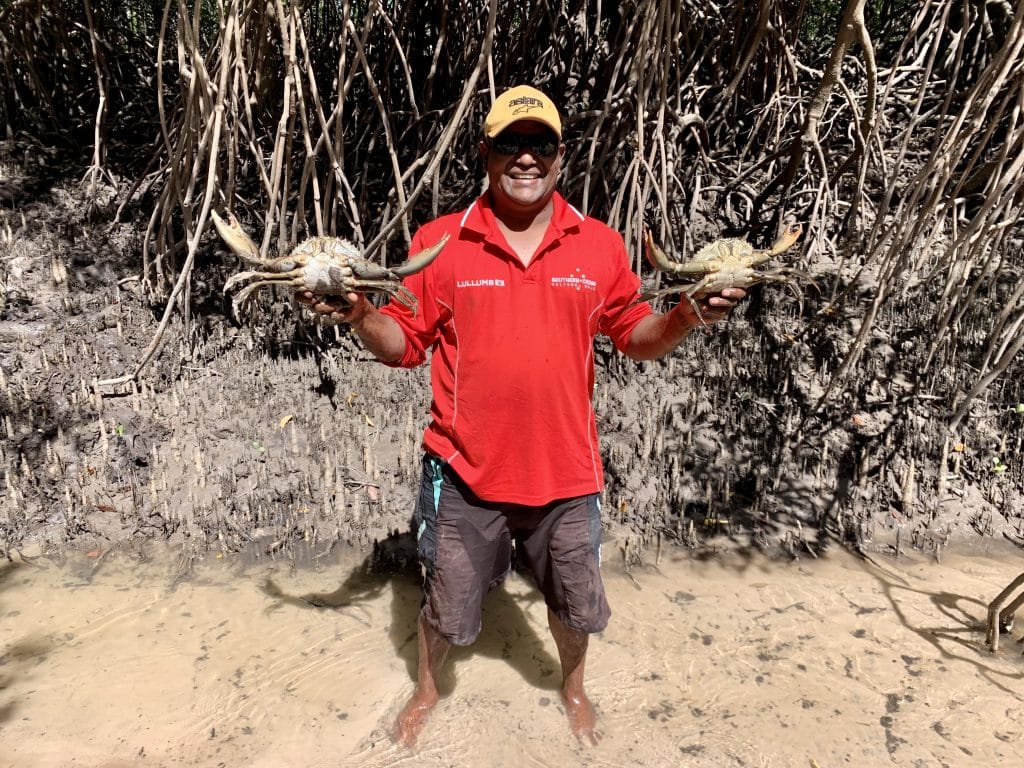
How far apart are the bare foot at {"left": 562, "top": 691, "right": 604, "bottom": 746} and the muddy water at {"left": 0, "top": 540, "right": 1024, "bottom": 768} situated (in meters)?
0.02

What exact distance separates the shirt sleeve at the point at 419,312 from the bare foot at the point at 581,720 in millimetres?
1013

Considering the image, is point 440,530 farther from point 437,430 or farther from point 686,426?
point 686,426

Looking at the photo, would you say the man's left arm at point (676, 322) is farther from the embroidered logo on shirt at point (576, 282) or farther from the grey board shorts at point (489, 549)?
the grey board shorts at point (489, 549)

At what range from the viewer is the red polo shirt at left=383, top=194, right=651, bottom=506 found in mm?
1303

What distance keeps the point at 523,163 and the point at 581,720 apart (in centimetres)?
140

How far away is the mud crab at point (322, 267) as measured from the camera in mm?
1106

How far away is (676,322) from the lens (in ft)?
4.09

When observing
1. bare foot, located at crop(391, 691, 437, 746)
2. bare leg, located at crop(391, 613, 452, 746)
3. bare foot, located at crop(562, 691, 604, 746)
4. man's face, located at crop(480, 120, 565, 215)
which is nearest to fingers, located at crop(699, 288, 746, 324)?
man's face, located at crop(480, 120, 565, 215)

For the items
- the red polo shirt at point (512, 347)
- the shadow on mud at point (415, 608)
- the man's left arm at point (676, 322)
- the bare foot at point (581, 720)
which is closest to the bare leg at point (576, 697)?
the bare foot at point (581, 720)

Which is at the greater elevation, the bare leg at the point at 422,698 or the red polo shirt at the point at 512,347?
the red polo shirt at the point at 512,347

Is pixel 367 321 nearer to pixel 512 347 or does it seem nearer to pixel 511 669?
pixel 512 347

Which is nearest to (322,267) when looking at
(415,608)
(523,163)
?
(523,163)

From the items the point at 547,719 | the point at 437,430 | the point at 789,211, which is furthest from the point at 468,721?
the point at 789,211

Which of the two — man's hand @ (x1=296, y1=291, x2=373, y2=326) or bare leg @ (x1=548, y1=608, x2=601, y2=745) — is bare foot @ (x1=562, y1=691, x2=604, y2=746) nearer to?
bare leg @ (x1=548, y1=608, x2=601, y2=745)
